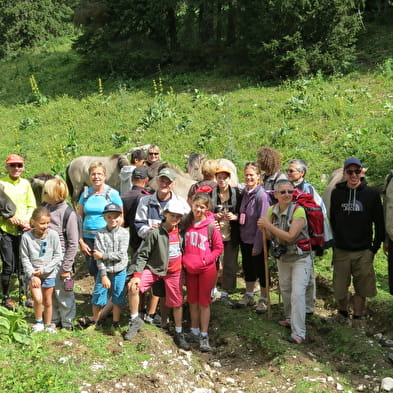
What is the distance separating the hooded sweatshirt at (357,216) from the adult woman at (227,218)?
51.5 inches

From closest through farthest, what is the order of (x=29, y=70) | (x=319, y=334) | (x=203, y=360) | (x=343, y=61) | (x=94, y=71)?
(x=203, y=360)
(x=319, y=334)
(x=343, y=61)
(x=94, y=71)
(x=29, y=70)

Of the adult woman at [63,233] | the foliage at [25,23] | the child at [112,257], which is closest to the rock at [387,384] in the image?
the child at [112,257]

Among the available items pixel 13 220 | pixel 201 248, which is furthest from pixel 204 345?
pixel 13 220

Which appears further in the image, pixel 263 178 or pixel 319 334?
pixel 263 178

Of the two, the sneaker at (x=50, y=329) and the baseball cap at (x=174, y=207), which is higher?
the baseball cap at (x=174, y=207)

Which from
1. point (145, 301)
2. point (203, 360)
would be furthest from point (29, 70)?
point (203, 360)

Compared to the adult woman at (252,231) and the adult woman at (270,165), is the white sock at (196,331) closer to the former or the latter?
the adult woman at (252,231)

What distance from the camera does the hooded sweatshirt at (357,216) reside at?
654 centimetres

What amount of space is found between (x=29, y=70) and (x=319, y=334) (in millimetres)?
22461

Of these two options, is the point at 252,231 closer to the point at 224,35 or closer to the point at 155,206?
the point at 155,206

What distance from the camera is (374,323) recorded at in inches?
288

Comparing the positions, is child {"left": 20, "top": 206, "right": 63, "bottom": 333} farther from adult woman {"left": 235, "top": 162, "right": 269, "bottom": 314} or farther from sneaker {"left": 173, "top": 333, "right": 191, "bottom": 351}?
adult woman {"left": 235, "top": 162, "right": 269, "bottom": 314}

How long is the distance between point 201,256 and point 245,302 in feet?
4.99

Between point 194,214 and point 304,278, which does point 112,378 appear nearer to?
point 194,214
